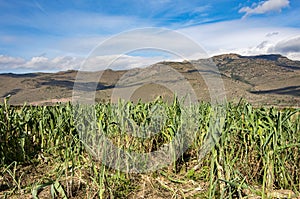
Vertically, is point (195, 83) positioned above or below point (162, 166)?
below

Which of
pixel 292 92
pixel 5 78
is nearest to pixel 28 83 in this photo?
pixel 5 78

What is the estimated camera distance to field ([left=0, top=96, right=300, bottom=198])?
2248 millimetres

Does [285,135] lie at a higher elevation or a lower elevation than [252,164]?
higher

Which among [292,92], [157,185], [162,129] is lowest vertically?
[292,92]

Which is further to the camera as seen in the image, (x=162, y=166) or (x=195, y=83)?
(x=195, y=83)

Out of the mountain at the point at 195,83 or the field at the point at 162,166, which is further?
the mountain at the point at 195,83

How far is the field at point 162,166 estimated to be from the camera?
7.38 ft

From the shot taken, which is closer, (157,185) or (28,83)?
(157,185)

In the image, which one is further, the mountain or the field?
the mountain

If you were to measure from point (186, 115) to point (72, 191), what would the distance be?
5.39 feet

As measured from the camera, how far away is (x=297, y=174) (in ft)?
8.36

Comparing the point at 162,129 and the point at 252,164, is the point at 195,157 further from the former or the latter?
the point at 252,164

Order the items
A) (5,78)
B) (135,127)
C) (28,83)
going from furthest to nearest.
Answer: (5,78) < (28,83) < (135,127)

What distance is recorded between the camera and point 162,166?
3.10 metres
